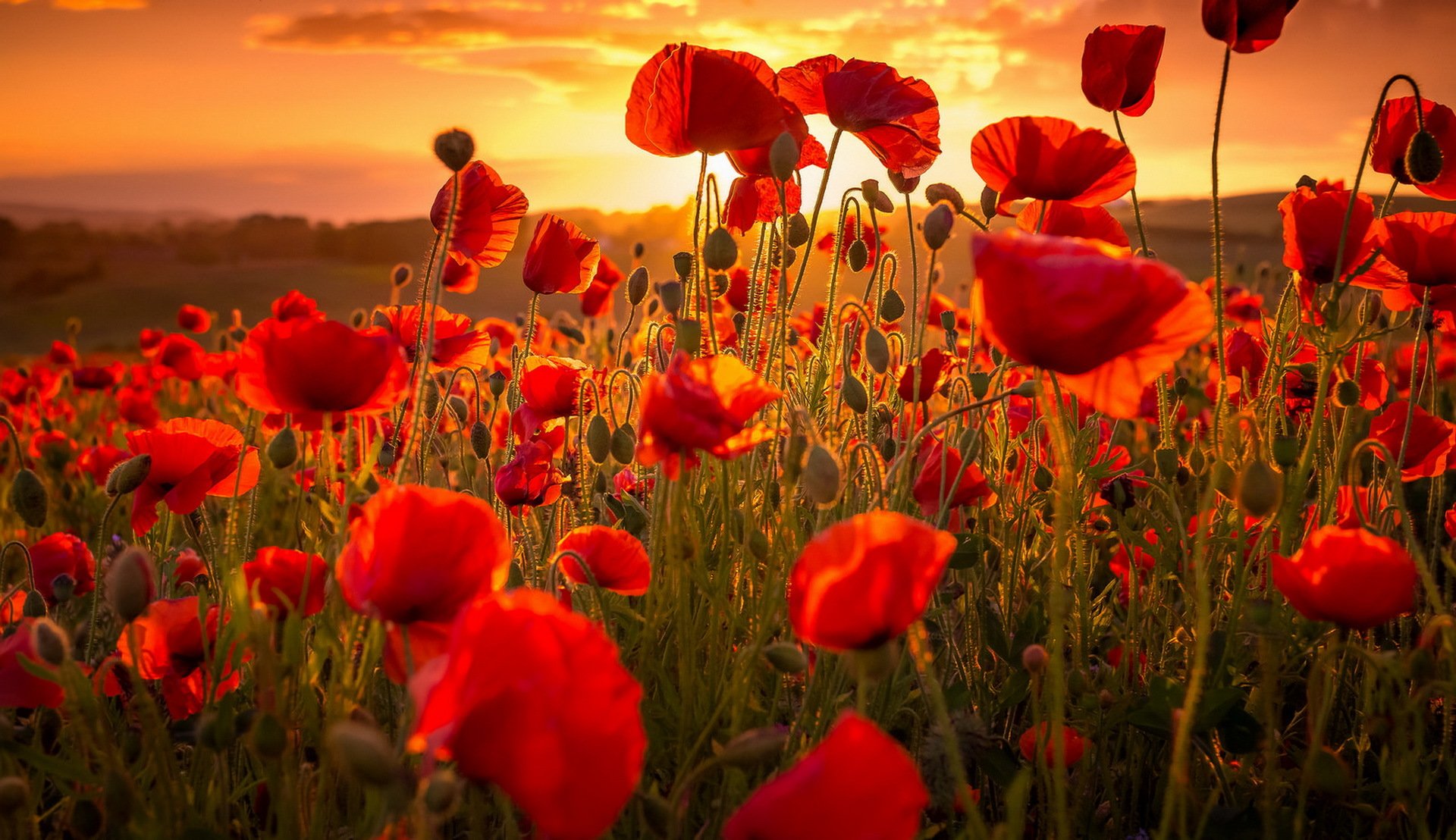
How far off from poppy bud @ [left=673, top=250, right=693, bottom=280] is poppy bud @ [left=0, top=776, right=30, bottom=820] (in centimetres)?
136

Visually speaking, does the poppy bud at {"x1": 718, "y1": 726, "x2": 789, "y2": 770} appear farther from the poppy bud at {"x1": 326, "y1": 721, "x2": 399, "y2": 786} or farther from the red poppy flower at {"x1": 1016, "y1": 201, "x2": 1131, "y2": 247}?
the red poppy flower at {"x1": 1016, "y1": 201, "x2": 1131, "y2": 247}

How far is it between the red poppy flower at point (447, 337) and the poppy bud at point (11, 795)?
1240 millimetres

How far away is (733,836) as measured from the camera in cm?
80

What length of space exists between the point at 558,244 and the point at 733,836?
1.45m

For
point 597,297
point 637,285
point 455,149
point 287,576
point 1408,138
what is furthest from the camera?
point 597,297

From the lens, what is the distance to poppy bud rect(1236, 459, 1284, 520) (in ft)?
3.75

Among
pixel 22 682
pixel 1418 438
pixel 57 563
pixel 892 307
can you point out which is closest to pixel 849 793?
pixel 22 682

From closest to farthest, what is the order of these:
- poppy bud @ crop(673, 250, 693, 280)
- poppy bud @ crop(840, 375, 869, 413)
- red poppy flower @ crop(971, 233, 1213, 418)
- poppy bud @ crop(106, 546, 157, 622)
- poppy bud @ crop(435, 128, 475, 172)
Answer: red poppy flower @ crop(971, 233, 1213, 418) < poppy bud @ crop(106, 546, 157, 622) < poppy bud @ crop(435, 128, 475, 172) < poppy bud @ crop(840, 375, 869, 413) < poppy bud @ crop(673, 250, 693, 280)

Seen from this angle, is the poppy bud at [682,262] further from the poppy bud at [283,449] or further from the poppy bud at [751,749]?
the poppy bud at [751,749]

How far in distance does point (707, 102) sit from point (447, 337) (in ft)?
2.79

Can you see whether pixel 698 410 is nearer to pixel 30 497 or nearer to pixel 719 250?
pixel 719 250

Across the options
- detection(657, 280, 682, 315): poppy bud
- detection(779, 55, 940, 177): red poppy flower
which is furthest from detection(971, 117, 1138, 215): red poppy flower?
detection(657, 280, 682, 315): poppy bud

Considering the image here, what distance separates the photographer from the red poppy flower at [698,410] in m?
1.12

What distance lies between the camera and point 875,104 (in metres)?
1.70
